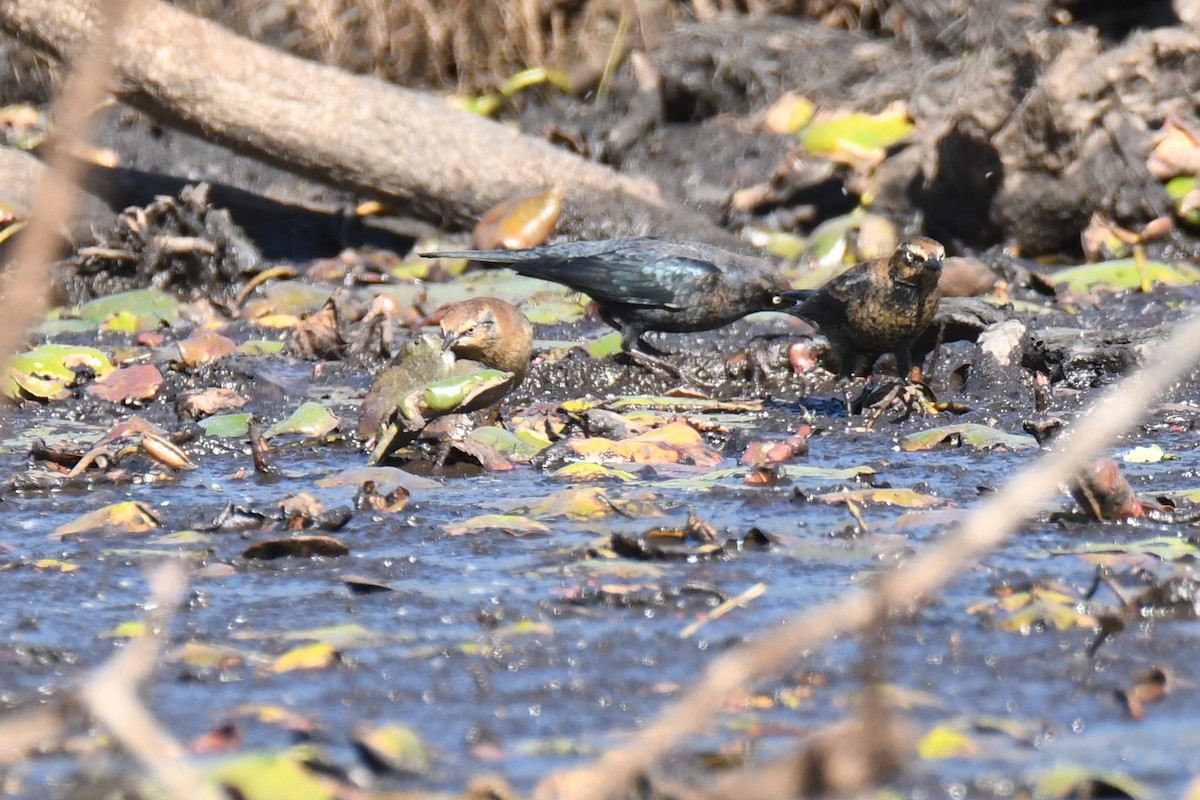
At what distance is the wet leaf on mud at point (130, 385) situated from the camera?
6.28 meters

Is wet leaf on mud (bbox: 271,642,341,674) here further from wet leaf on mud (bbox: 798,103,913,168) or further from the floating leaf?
wet leaf on mud (bbox: 798,103,913,168)

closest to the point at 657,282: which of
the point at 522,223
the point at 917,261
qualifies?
the point at 917,261

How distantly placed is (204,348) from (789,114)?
16.8 feet

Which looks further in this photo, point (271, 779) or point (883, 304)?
point (883, 304)

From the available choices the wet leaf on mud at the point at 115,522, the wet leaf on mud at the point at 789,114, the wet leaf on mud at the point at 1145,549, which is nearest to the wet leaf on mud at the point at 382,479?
the wet leaf on mud at the point at 115,522

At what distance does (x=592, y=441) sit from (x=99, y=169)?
17.7 ft

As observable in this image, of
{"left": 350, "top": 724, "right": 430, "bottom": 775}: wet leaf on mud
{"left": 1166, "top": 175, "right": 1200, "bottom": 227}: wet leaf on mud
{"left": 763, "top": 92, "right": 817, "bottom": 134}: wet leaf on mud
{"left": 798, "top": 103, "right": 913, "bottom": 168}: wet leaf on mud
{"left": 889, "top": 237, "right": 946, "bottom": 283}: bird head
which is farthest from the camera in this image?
{"left": 763, "top": 92, "right": 817, "bottom": 134}: wet leaf on mud

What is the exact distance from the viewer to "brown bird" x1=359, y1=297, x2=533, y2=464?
5.18 metres

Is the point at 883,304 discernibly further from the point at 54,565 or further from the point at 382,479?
the point at 54,565

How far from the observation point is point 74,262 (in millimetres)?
8555

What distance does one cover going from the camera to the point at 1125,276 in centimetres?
782

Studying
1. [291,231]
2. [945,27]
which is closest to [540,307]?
[291,231]

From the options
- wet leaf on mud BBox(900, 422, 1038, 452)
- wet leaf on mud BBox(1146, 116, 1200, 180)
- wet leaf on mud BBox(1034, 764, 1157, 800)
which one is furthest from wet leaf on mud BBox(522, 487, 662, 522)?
wet leaf on mud BBox(1146, 116, 1200, 180)

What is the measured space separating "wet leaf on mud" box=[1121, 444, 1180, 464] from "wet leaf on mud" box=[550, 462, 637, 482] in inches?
60.2
